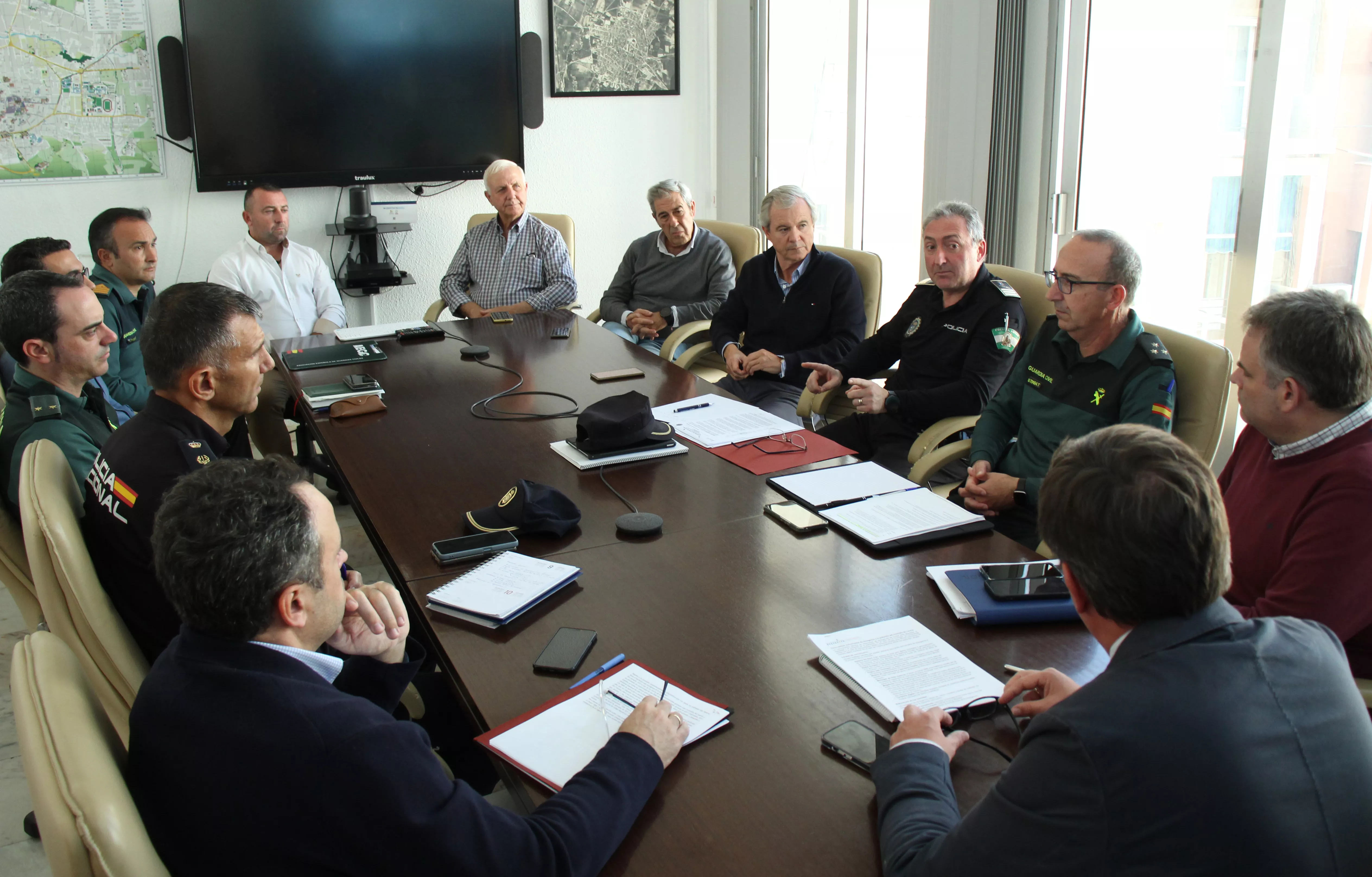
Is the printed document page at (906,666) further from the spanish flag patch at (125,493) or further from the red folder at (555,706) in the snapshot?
the spanish flag patch at (125,493)

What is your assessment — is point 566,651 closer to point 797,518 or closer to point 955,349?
point 797,518

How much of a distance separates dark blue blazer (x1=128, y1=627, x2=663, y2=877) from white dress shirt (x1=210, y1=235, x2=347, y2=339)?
11.8 feet

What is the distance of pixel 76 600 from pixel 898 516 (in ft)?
4.78

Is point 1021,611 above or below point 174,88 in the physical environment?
below

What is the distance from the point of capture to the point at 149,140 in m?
5.09

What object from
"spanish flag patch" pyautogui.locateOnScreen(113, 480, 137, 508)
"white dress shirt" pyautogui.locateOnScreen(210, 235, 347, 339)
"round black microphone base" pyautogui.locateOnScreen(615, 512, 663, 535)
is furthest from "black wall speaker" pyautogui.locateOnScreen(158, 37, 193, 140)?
"round black microphone base" pyautogui.locateOnScreen(615, 512, 663, 535)

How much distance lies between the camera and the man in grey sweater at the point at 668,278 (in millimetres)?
4422

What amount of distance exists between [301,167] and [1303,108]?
15.1 ft

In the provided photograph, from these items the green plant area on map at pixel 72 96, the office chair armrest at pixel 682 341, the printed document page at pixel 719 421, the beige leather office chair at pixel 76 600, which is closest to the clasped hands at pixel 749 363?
the office chair armrest at pixel 682 341

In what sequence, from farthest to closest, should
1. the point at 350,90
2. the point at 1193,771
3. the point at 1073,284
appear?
the point at 350,90 → the point at 1073,284 → the point at 1193,771

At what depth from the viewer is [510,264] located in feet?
15.4

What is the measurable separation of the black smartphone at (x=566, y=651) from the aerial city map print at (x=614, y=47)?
5.05 metres

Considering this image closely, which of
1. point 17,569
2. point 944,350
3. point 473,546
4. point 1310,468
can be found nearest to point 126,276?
point 17,569

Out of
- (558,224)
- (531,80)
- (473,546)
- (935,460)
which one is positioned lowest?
(935,460)
